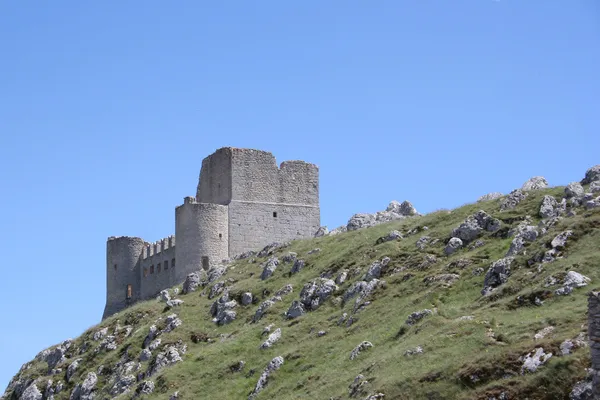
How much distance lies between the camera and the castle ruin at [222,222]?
72812 mm

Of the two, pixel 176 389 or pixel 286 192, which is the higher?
pixel 286 192

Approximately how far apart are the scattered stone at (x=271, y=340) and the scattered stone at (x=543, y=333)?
1795 cm

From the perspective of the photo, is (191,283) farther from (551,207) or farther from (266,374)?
(551,207)

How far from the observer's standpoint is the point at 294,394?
4256 centimetres

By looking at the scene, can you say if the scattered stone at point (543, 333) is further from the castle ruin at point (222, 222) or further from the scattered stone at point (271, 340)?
the castle ruin at point (222, 222)

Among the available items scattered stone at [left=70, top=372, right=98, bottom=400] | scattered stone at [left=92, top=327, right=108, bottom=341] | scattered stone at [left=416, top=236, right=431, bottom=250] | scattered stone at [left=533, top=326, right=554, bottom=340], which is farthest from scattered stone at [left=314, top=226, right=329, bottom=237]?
scattered stone at [left=533, top=326, right=554, bottom=340]

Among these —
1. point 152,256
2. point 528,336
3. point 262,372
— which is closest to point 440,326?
point 528,336

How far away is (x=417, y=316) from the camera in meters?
43.0

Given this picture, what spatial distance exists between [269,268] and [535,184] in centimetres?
1599

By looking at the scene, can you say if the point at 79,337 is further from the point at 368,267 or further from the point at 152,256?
the point at 368,267

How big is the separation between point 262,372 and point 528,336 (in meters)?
15.7

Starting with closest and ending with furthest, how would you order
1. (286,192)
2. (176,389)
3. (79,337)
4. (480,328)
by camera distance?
(480,328)
(176,389)
(79,337)
(286,192)

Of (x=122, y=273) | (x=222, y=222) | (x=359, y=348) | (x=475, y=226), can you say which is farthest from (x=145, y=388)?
(x=122, y=273)

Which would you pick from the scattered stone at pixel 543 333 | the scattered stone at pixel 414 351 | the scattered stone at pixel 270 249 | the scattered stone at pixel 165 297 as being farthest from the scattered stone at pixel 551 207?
the scattered stone at pixel 165 297
